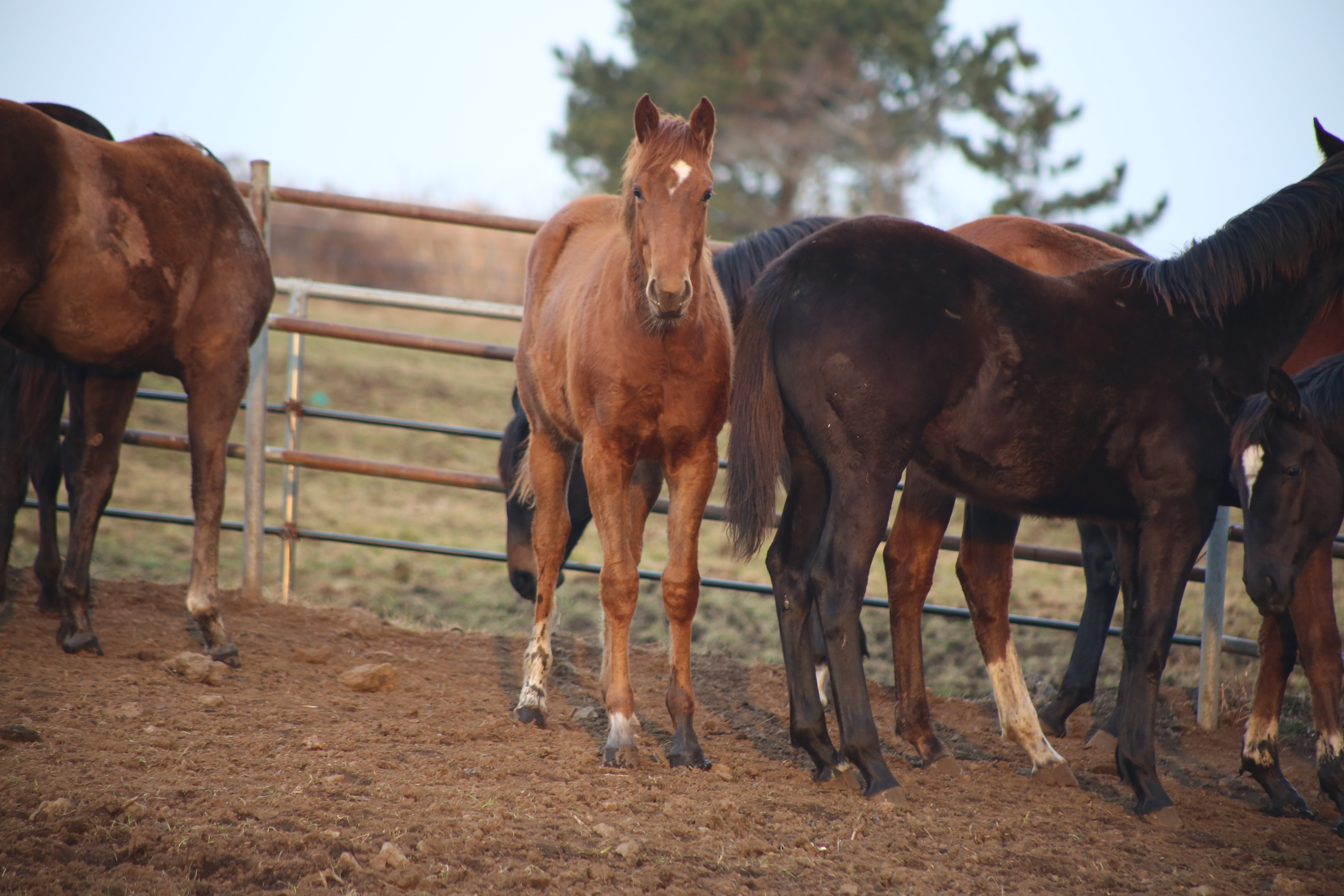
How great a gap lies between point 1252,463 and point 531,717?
2.64 m

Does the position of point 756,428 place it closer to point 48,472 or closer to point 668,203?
point 668,203

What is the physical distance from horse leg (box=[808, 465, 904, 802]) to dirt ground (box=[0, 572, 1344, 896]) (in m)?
0.19

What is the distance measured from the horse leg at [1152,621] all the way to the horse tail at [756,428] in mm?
1266

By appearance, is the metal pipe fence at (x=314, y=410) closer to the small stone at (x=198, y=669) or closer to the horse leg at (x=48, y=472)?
the horse leg at (x=48, y=472)

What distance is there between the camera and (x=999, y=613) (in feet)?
13.3

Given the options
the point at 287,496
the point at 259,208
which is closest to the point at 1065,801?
the point at 287,496

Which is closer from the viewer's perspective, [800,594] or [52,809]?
[52,809]

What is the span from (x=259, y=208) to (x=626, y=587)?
3.34m

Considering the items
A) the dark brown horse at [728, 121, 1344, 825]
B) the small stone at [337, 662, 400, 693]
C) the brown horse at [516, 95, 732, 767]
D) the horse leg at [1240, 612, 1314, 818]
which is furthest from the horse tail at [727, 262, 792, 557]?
the horse leg at [1240, 612, 1314, 818]

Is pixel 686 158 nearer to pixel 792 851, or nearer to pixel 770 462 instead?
pixel 770 462

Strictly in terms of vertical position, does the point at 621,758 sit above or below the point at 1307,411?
below

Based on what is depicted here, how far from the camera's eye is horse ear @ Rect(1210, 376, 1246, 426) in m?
3.33

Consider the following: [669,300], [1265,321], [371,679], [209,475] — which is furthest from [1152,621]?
[209,475]

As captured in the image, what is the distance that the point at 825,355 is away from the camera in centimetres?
333
